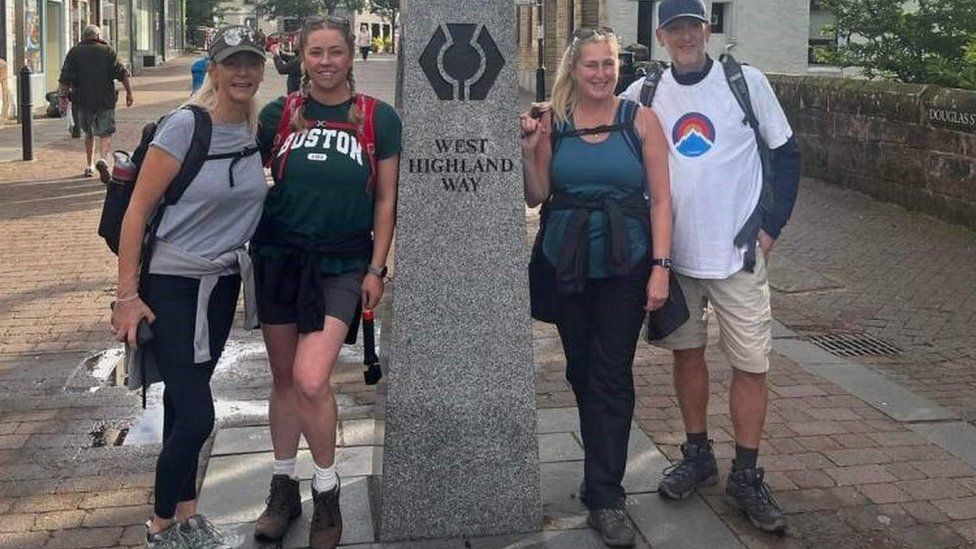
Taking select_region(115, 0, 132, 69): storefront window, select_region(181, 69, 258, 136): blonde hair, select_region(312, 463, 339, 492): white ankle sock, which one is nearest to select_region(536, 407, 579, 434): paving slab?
select_region(312, 463, 339, 492): white ankle sock

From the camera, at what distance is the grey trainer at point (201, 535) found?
4.06 metres

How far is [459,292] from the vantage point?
4.17 metres

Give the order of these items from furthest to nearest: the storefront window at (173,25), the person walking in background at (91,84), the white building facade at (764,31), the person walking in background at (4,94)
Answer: the storefront window at (173,25) < the white building facade at (764,31) < the person walking in background at (4,94) < the person walking in background at (91,84)

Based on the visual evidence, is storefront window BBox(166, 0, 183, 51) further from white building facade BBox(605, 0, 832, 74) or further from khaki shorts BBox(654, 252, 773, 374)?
khaki shorts BBox(654, 252, 773, 374)

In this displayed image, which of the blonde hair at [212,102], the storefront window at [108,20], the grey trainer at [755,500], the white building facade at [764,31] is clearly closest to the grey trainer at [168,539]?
the blonde hair at [212,102]

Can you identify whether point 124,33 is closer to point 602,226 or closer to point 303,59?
point 303,59

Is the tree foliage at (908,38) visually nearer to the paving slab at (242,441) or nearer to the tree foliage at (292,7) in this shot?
the paving slab at (242,441)

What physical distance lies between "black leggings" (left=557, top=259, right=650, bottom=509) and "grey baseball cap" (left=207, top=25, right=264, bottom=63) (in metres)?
1.42

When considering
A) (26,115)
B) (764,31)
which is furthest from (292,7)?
(26,115)

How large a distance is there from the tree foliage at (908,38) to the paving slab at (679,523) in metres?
8.83

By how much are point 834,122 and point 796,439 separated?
8745 mm

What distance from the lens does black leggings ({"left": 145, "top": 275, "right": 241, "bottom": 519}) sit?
380cm

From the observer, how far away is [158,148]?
3717 millimetres

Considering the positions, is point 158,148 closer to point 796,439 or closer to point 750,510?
point 750,510
